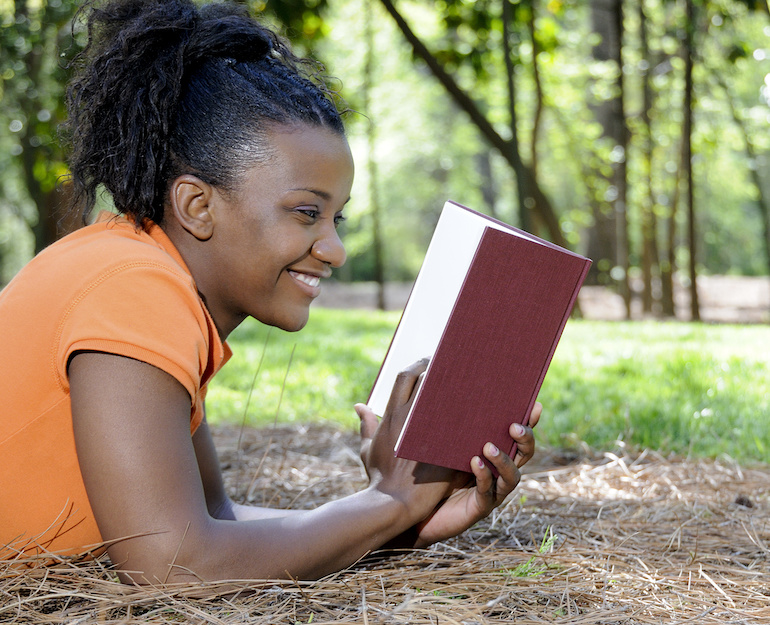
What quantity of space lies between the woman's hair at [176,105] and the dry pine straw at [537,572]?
76cm

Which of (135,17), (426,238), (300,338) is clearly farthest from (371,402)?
(426,238)

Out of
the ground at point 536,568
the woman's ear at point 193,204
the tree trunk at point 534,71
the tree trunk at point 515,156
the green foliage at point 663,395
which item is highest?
the tree trunk at point 534,71

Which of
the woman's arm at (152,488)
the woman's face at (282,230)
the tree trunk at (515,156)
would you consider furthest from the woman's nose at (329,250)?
the tree trunk at (515,156)

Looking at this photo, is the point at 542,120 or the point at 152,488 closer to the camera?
the point at 152,488

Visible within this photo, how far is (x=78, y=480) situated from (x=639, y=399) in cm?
294

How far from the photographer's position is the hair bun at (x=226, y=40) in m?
1.67

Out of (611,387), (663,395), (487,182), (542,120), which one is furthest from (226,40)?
(487,182)

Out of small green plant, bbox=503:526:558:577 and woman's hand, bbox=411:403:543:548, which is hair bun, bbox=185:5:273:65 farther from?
small green plant, bbox=503:526:558:577

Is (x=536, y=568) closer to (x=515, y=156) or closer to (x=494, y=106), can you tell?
(x=515, y=156)

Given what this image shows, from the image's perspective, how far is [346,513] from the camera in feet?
5.16

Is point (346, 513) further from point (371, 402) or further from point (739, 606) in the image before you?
point (739, 606)

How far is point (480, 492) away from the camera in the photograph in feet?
5.53

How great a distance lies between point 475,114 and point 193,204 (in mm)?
5453

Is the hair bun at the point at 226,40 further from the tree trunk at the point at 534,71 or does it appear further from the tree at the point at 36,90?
the tree at the point at 36,90
